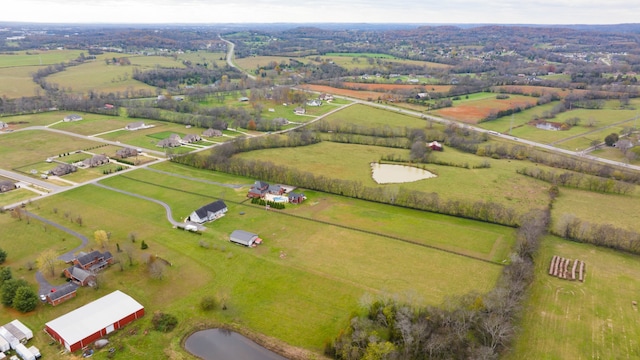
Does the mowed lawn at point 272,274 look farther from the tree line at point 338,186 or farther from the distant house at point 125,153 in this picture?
the distant house at point 125,153

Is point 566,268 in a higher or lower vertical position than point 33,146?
lower

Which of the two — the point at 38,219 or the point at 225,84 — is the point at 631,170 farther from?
the point at 225,84

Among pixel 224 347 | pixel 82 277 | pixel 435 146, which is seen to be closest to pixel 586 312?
pixel 224 347

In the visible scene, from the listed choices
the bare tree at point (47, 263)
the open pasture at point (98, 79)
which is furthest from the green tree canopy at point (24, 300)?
the open pasture at point (98, 79)

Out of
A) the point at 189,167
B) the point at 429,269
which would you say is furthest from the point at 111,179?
the point at 429,269

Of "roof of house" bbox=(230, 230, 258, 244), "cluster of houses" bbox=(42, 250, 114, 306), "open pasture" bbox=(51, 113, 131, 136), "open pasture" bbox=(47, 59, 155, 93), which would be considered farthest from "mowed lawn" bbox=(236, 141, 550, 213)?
"open pasture" bbox=(47, 59, 155, 93)

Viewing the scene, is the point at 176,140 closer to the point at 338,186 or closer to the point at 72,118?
Result: the point at 72,118
